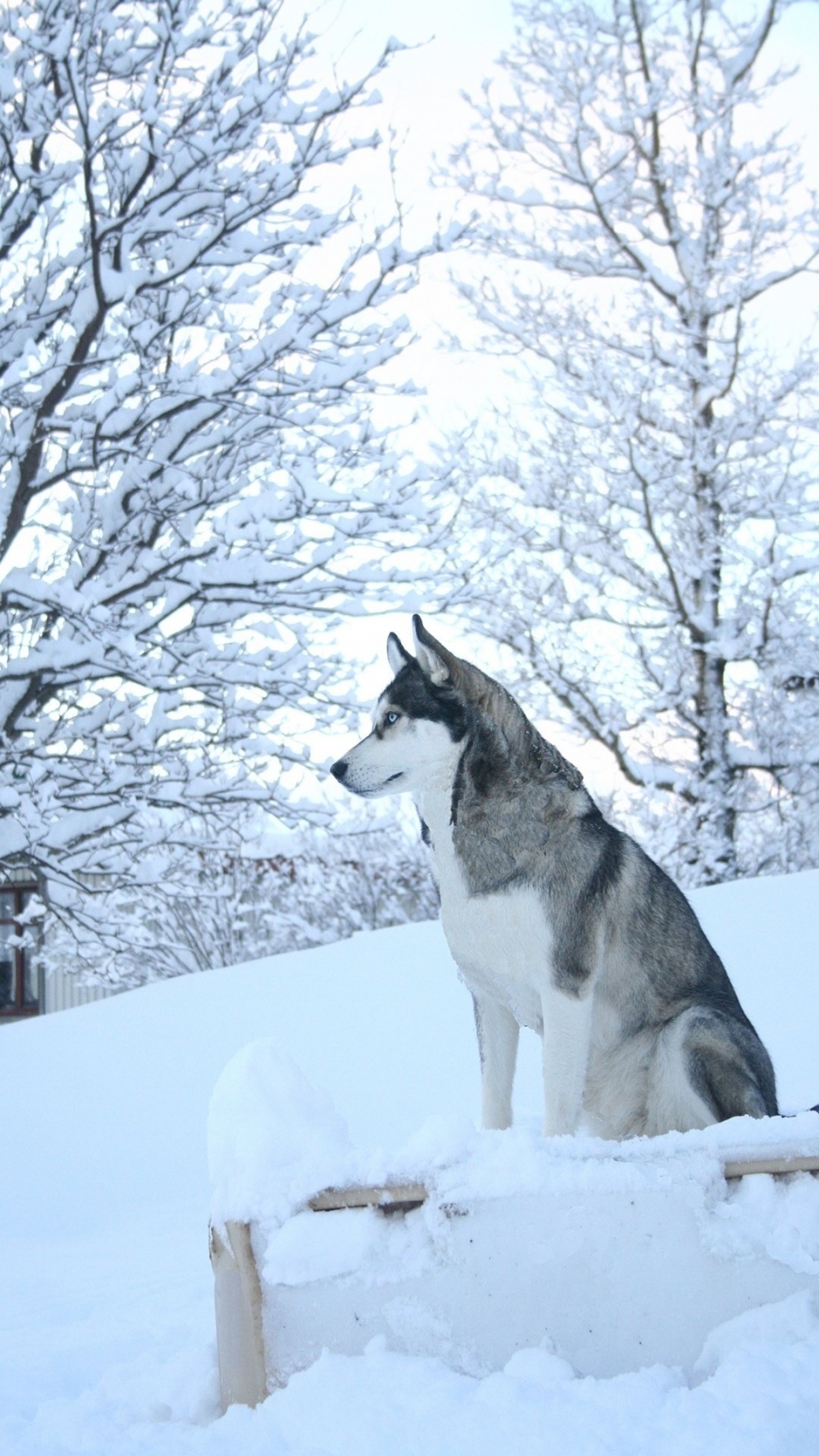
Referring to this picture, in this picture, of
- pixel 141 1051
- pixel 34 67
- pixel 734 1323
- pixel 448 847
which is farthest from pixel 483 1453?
pixel 34 67

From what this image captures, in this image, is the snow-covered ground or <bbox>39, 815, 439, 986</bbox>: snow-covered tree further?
<bbox>39, 815, 439, 986</bbox>: snow-covered tree

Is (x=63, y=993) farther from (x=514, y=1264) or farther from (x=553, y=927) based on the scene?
(x=514, y=1264)

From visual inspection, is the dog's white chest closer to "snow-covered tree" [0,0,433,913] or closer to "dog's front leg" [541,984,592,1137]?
"dog's front leg" [541,984,592,1137]

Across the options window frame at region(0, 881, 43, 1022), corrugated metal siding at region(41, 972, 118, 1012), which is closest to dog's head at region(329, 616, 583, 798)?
window frame at region(0, 881, 43, 1022)

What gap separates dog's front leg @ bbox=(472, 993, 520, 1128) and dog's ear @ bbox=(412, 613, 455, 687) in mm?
780

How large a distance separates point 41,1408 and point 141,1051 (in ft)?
14.3

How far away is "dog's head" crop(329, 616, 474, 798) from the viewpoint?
2.84 m

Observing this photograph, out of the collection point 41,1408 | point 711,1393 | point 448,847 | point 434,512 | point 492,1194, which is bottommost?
point 41,1408

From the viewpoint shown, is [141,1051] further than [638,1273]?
Yes

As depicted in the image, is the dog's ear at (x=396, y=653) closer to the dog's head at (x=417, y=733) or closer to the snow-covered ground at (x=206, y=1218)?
the dog's head at (x=417, y=733)

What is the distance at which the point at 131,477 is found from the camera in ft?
22.9

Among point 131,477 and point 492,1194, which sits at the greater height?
point 131,477

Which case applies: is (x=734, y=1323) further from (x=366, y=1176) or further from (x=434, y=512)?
(x=434, y=512)

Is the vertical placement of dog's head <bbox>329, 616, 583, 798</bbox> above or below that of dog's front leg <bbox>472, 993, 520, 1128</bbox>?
above
